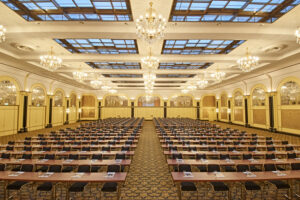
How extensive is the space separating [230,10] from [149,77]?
7.60m

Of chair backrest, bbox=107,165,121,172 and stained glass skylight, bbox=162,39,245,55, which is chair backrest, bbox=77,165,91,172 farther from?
stained glass skylight, bbox=162,39,245,55

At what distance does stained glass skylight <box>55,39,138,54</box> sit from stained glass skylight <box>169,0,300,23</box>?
403cm

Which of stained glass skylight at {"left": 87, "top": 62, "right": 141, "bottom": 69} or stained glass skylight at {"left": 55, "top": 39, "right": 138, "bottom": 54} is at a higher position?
stained glass skylight at {"left": 55, "top": 39, "right": 138, "bottom": 54}

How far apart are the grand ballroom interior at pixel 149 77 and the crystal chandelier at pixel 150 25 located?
1.3 inches

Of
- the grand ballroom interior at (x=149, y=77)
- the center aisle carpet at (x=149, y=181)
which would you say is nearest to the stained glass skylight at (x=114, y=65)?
the grand ballroom interior at (x=149, y=77)

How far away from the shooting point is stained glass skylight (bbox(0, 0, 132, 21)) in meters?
6.39

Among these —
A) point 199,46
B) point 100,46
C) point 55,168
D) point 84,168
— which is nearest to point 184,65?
point 199,46

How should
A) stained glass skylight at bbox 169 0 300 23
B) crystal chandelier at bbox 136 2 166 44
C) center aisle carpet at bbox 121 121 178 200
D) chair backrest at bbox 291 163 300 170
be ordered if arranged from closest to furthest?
center aisle carpet at bbox 121 121 178 200 < chair backrest at bbox 291 163 300 170 < crystal chandelier at bbox 136 2 166 44 < stained glass skylight at bbox 169 0 300 23

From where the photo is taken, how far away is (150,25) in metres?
5.09

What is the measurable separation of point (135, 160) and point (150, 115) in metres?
22.7

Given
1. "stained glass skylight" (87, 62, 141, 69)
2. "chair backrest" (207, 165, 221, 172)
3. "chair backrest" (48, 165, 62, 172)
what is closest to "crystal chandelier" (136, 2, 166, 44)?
"chair backrest" (207, 165, 221, 172)

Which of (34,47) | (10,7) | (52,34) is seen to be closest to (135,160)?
(52,34)

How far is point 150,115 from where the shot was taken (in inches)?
1192

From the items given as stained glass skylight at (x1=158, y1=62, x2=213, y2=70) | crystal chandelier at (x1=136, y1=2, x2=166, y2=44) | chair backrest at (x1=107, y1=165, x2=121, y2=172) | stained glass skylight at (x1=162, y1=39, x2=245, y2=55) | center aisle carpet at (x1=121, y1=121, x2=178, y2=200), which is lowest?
center aisle carpet at (x1=121, y1=121, x2=178, y2=200)
